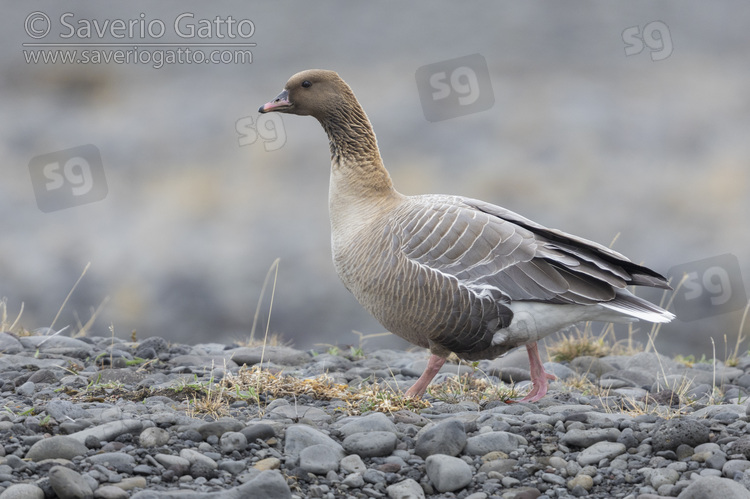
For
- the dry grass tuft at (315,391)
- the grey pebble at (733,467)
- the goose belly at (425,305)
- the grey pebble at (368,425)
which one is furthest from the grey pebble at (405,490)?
the goose belly at (425,305)

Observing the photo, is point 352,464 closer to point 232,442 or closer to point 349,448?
point 349,448

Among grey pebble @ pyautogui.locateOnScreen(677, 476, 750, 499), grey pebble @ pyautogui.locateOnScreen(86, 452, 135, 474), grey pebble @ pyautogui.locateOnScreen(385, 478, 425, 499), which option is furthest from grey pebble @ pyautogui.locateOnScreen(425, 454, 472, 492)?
grey pebble @ pyautogui.locateOnScreen(86, 452, 135, 474)

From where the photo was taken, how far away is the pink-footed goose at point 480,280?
6.30 metres

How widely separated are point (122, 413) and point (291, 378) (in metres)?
1.66

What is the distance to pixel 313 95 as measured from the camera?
7.51 meters

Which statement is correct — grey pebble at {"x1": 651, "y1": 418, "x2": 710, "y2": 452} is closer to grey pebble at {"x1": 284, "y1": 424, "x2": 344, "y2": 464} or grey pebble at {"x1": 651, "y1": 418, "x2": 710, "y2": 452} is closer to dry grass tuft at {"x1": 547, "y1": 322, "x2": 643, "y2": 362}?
grey pebble at {"x1": 284, "y1": 424, "x2": 344, "y2": 464}

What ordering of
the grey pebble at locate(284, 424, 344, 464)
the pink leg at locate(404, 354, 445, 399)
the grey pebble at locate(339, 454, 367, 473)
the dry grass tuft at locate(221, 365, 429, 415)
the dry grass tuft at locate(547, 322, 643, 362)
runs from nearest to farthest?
1. the grey pebble at locate(339, 454, 367, 473)
2. the grey pebble at locate(284, 424, 344, 464)
3. the dry grass tuft at locate(221, 365, 429, 415)
4. the pink leg at locate(404, 354, 445, 399)
5. the dry grass tuft at locate(547, 322, 643, 362)

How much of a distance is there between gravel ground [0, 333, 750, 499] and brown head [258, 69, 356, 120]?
2.71 m

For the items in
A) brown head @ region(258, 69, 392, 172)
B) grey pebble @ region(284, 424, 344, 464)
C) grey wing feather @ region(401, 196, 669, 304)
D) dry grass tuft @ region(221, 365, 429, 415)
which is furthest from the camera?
brown head @ region(258, 69, 392, 172)

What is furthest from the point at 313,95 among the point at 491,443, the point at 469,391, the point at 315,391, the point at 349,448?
the point at 491,443

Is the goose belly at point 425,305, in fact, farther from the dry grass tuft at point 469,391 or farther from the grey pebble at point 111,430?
the grey pebble at point 111,430

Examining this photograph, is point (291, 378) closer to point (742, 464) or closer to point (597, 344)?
point (742, 464)

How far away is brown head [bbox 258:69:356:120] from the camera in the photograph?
7.50 meters

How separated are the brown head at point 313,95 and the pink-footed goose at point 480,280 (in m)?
1.27
